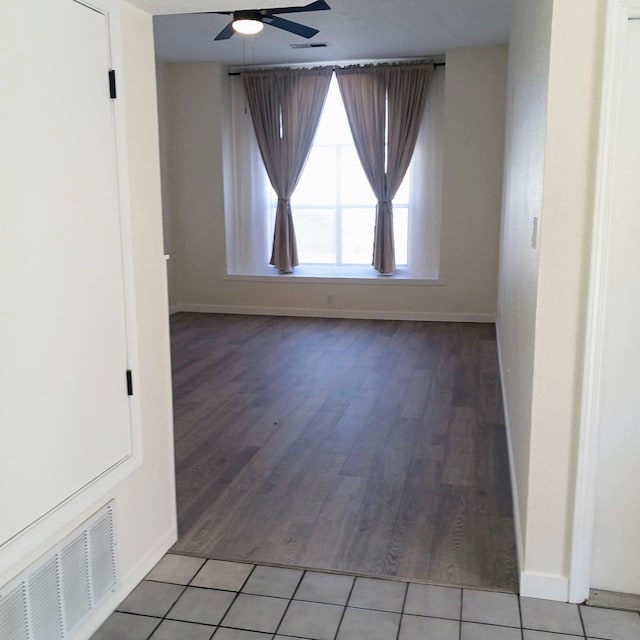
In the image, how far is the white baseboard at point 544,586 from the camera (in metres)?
2.33

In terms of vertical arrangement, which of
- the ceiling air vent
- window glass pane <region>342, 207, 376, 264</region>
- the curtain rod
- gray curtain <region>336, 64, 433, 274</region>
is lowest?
window glass pane <region>342, 207, 376, 264</region>

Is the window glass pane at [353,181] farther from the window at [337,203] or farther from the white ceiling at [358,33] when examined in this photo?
the white ceiling at [358,33]

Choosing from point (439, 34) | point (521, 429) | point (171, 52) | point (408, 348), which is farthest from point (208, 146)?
point (521, 429)

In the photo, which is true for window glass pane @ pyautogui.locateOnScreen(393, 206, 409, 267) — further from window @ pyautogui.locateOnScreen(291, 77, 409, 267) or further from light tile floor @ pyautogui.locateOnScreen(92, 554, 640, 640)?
light tile floor @ pyautogui.locateOnScreen(92, 554, 640, 640)

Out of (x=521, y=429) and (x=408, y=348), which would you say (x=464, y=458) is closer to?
(x=521, y=429)

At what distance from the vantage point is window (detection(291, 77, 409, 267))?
766 centimetres

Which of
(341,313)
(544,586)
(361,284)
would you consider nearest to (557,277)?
(544,586)

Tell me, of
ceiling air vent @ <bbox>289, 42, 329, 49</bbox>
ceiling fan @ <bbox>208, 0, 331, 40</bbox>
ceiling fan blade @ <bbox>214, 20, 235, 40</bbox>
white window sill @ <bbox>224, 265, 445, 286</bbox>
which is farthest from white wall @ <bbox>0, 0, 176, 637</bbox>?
white window sill @ <bbox>224, 265, 445, 286</bbox>

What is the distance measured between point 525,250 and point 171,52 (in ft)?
18.0

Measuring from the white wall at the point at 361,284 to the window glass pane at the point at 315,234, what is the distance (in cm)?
39

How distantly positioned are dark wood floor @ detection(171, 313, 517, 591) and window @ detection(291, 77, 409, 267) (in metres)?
1.77

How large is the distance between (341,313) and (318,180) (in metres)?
1.55

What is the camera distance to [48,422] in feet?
6.15

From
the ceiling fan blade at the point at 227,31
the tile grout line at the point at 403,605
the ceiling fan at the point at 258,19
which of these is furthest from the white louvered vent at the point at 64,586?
the ceiling fan blade at the point at 227,31
